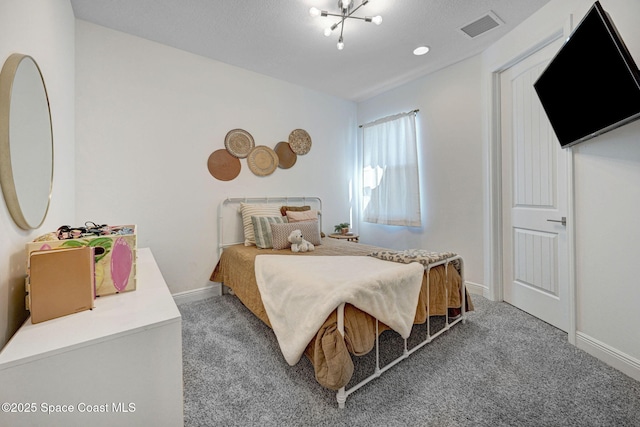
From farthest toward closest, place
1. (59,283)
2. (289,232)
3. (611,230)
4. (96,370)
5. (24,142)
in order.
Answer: (289,232), (611,230), (24,142), (59,283), (96,370)

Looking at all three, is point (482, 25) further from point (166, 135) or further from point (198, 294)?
point (198, 294)

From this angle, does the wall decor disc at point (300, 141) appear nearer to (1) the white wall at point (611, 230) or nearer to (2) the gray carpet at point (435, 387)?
(2) the gray carpet at point (435, 387)

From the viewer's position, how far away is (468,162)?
2914 millimetres

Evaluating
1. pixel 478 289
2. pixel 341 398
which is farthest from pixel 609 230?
pixel 341 398

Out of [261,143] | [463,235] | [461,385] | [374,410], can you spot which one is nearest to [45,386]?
[374,410]

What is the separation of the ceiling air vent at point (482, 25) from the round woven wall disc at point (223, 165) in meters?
2.66

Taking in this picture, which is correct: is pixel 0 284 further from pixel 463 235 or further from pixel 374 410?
pixel 463 235

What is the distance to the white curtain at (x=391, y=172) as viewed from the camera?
342cm

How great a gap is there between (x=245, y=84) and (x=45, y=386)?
315 centimetres

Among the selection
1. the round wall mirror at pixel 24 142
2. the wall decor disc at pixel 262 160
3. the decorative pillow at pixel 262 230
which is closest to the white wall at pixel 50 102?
the round wall mirror at pixel 24 142

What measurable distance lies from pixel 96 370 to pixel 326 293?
3.17 feet

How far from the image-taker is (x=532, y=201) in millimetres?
2395

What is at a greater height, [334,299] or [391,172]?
[391,172]

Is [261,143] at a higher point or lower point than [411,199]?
higher
